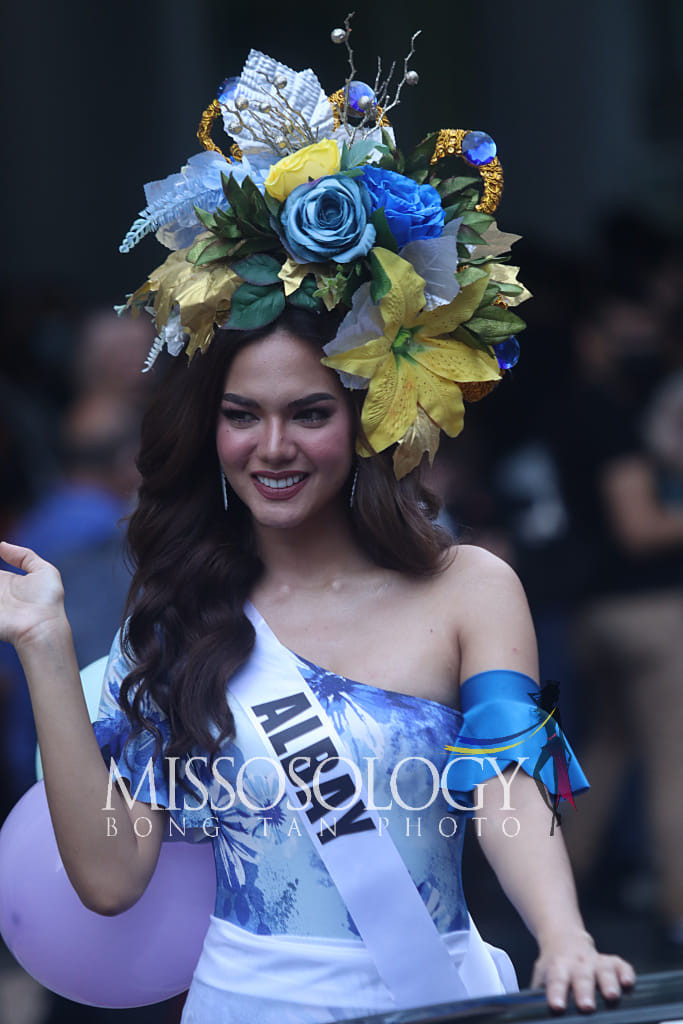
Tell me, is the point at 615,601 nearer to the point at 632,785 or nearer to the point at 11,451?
the point at 632,785

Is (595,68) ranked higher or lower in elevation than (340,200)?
lower

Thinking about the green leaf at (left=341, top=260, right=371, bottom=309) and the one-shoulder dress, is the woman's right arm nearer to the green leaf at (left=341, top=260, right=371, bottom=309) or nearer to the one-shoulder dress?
the one-shoulder dress

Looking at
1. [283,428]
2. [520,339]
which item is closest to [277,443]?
[283,428]

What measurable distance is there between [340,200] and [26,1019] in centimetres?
312

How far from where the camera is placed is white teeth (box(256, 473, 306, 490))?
2100mm

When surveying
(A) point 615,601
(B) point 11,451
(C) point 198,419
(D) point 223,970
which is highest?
(C) point 198,419

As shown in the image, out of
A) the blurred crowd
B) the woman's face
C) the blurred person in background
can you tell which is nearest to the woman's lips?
the woman's face

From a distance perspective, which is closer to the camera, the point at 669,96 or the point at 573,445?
the point at 573,445

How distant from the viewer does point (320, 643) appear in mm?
2166

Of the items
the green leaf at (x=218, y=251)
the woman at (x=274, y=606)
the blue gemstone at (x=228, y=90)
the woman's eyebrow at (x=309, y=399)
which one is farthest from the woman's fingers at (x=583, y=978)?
the blue gemstone at (x=228, y=90)

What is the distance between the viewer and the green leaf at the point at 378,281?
6.67 feet

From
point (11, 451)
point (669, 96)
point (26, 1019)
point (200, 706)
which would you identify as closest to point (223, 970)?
point (200, 706)

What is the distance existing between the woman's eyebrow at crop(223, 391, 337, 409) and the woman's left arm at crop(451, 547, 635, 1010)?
1.09ft

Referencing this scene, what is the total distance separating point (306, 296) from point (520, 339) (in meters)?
3.07
